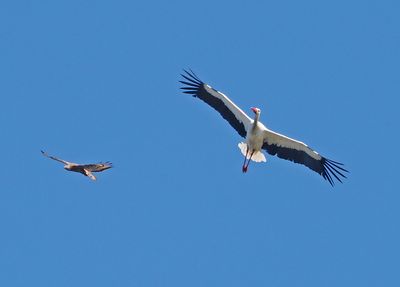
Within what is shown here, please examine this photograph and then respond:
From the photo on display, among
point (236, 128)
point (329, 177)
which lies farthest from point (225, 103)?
point (329, 177)

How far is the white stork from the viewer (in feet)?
66.2

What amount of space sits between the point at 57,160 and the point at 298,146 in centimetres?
583

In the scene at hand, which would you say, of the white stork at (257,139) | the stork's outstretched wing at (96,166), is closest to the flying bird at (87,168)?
the stork's outstretched wing at (96,166)

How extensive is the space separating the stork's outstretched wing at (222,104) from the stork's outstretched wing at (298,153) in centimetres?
48

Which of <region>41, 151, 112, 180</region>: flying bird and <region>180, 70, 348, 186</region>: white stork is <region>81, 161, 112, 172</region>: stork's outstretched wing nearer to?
<region>41, 151, 112, 180</region>: flying bird

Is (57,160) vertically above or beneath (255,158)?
beneath

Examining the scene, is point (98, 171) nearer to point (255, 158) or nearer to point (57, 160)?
point (57, 160)

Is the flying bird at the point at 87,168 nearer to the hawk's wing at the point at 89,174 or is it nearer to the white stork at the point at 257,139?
the hawk's wing at the point at 89,174

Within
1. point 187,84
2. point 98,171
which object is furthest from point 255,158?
point 98,171

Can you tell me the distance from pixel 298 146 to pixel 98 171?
5.35 meters

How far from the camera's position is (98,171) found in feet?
53.4

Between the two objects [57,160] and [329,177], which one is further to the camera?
[329,177]

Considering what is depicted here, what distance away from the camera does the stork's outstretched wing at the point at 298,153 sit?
20.3 meters

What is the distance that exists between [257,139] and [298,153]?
0.95 metres
